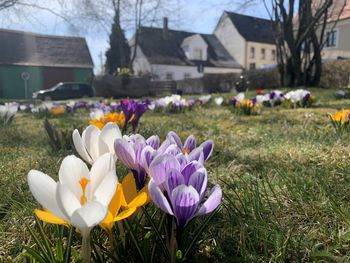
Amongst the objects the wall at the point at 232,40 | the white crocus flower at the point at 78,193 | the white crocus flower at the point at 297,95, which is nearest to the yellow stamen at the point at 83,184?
the white crocus flower at the point at 78,193

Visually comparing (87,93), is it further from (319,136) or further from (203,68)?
(319,136)

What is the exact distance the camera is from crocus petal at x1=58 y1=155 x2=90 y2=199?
0.87 meters

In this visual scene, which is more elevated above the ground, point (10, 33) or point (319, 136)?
point (10, 33)

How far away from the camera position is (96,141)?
3.62 feet

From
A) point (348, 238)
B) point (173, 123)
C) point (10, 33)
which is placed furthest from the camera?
point (10, 33)

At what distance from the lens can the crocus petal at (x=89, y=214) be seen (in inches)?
28.5

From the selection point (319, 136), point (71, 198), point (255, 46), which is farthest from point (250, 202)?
point (255, 46)

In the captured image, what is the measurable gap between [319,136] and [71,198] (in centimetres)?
281

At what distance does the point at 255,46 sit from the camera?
136 ft

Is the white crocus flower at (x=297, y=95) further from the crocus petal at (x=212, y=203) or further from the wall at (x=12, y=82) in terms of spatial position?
the wall at (x=12, y=82)

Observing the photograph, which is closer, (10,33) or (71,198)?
(71,198)

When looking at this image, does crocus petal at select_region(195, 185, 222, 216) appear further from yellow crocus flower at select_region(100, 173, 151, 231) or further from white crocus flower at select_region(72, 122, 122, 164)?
white crocus flower at select_region(72, 122, 122, 164)

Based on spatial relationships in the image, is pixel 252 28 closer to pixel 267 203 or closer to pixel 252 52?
pixel 252 52

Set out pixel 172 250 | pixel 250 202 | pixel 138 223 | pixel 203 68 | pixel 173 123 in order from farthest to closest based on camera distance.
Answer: pixel 203 68
pixel 173 123
pixel 250 202
pixel 138 223
pixel 172 250
